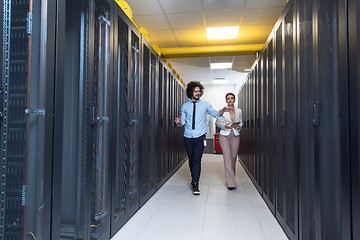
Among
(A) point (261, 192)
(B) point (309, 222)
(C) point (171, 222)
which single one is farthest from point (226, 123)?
(B) point (309, 222)

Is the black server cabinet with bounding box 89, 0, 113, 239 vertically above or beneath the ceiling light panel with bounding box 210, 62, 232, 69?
beneath

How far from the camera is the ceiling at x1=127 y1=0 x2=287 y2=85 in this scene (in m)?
3.68

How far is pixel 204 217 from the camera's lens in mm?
2412

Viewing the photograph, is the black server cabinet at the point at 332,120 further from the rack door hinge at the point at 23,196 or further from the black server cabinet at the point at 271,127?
the rack door hinge at the point at 23,196

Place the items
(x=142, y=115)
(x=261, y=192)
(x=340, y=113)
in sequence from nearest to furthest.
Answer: (x=340, y=113) → (x=142, y=115) → (x=261, y=192)

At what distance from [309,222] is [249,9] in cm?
325

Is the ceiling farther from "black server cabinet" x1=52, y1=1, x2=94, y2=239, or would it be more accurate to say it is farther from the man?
"black server cabinet" x1=52, y1=1, x2=94, y2=239

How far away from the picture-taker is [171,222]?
89.8 inches

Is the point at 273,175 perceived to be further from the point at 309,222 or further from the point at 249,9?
the point at 249,9

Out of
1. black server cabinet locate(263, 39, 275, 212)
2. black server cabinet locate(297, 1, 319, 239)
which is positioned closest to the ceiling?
black server cabinet locate(263, 39, 275, 212)

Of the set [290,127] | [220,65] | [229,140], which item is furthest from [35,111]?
[220,65]

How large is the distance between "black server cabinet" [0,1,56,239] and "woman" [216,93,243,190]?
264 cm

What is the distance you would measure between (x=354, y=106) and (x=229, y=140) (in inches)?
104

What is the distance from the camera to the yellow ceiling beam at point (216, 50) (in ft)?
18.1
